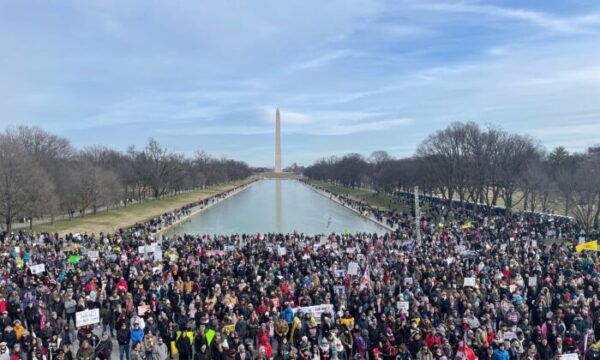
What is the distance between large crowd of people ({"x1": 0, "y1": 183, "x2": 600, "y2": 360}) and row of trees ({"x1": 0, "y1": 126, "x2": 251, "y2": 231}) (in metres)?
22.7

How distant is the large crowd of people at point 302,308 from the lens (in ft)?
39.8

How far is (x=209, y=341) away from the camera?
1253cm

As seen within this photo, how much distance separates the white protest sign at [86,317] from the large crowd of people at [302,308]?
4 cm

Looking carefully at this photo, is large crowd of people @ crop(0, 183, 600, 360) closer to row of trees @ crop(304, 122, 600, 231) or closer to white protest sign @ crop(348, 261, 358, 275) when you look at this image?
white protest sign @ crop(348, 261, 358, 275)

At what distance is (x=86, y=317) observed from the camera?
45.8 feet

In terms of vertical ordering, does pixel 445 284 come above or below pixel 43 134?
below

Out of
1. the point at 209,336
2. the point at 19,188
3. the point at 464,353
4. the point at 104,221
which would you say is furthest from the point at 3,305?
the point at 104,221

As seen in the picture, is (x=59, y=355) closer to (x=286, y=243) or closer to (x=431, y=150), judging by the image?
(x=286, y=243)

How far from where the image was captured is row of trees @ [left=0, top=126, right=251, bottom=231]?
145ft

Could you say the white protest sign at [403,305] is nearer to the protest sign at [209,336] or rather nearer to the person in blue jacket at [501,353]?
the person in blue jacket at [501,353]

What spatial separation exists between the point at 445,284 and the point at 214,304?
847 centimetres

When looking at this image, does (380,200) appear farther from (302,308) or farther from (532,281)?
(302,308)

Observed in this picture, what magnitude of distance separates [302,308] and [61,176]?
51.6 metres

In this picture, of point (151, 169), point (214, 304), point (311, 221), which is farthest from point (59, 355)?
point (151, 169)
